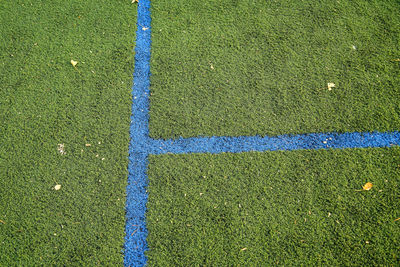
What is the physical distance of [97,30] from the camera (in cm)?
352

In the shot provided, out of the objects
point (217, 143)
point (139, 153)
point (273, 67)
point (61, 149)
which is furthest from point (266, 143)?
point (61, 149)

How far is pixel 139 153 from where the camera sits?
9.55ft

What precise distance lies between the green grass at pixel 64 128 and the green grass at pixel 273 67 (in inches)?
18.2

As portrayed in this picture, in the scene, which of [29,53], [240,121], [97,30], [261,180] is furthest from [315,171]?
[29,53]

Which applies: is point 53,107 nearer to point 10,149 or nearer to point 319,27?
point 10,149

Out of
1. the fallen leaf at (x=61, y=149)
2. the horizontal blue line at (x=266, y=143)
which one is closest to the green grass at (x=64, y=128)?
the fallen leaf at (x=61, y=149)

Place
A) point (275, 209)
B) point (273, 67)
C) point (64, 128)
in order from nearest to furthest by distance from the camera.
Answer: point (275, 209) < point (64, 128) < point (273, 67)

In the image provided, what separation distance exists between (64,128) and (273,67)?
228 centimetres

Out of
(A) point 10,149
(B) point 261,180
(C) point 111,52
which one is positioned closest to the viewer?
(B) point 261,180

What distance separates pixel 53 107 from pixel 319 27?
3.08 metres

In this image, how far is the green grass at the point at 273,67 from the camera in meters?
3.02

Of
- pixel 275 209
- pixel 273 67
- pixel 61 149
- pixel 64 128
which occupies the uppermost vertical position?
pixel 273 67

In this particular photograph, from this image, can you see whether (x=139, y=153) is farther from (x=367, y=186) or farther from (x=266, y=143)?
(x=367, y=186)

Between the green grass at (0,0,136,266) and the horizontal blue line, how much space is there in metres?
0.39
